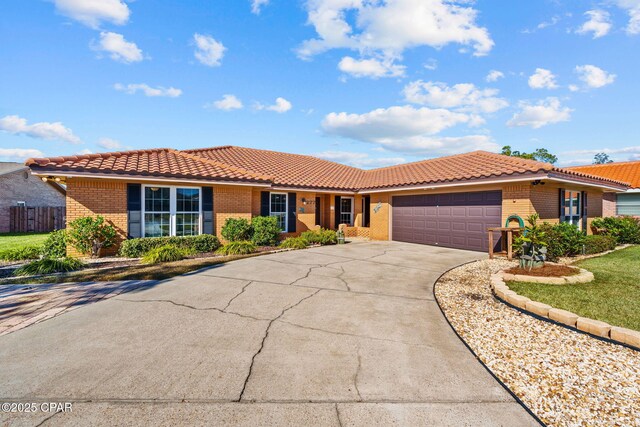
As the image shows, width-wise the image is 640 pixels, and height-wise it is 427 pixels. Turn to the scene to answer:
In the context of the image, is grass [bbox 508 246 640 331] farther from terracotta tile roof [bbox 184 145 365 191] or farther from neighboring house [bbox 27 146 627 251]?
terracotta tile roof [bbox 184 145 365 191]

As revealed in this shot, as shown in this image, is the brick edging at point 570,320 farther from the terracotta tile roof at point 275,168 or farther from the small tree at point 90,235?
the small tree at point 90,235

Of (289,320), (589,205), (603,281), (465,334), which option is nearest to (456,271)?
Result: (603,281)

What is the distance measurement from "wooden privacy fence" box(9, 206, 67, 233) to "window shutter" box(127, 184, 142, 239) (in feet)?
48.3

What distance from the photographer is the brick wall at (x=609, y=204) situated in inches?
685

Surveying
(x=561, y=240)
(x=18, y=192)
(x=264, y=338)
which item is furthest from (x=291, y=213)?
(x=18, y=192)

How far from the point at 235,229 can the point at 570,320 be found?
1081 centimetres

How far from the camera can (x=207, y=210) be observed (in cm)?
1233

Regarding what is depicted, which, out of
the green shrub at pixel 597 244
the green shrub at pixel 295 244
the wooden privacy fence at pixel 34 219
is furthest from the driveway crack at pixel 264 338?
the wooden privacy fence at pixel 34 219

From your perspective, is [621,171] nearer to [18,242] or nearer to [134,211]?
[134,211]

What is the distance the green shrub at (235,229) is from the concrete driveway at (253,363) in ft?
20.2

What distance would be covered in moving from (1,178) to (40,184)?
11.2 feet

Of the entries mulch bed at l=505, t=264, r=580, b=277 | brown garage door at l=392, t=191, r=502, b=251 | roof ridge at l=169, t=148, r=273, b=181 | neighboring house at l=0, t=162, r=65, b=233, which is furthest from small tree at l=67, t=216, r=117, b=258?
neighboring house at l=0, t=162, r=65, b=233

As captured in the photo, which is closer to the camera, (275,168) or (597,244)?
(597,244)

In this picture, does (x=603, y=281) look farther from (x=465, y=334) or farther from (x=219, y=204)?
(x=219, y=204)
